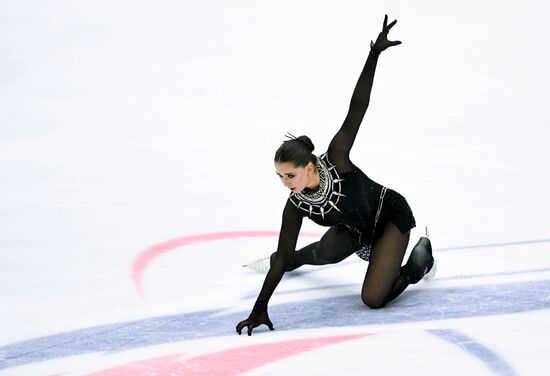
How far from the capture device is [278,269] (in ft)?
12.2

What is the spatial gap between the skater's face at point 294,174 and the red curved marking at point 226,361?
0.59 metres

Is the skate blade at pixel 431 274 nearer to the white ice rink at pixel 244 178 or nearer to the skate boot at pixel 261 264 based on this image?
the white ice rink at pixel 244 178

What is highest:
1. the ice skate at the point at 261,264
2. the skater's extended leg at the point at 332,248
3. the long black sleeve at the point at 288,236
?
the long black sleeve at the point at 288,236

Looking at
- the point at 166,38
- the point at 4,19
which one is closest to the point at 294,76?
the point at 166,38

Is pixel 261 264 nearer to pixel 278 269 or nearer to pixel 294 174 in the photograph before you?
pixel 278 269

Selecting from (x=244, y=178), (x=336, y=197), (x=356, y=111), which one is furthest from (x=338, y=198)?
(x=244, y=178)

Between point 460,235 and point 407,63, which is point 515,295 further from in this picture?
point 407,63

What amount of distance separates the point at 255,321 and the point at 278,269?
236 millimetres

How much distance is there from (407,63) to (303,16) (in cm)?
184

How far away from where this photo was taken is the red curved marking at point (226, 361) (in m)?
3.23

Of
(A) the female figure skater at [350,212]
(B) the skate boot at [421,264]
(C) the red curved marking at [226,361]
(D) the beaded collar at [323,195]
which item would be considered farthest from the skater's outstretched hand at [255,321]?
(B) the skate boot at [421,264]

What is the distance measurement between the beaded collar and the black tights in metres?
0.29

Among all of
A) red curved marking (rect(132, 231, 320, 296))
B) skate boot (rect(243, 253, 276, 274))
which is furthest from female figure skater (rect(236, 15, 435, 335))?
red curved marking (rect(132, 231, 320, 296))

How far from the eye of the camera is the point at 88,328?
12.4 feet
